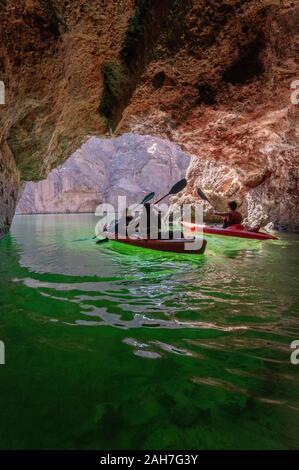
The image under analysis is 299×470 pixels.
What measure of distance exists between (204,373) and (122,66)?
7003 mm

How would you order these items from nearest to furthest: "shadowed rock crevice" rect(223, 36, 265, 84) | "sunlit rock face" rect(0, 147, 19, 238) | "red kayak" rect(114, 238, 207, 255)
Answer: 1. "shadowed rock crevice" rect(223, 36, 265, 84)
2. "red kayak" rect(114, 238, 207, 255)
3. "sunlit rock face" rect(0, 147, 19, 238)

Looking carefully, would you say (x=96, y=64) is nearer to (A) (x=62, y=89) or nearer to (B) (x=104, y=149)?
(A) (x=62, y=89)

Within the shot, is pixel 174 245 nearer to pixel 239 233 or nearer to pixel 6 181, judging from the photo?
pixel 239 233

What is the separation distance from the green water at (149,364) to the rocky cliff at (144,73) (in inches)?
170

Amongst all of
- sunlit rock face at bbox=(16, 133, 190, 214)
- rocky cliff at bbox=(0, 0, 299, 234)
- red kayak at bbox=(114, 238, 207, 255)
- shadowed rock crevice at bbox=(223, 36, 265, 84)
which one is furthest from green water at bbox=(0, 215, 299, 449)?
sunlit rock face at bbox=(16, 133, 190, 214)

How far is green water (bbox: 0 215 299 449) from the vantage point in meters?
1.60

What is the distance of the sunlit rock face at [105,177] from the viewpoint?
5209 centimetres

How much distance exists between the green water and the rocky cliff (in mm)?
4324

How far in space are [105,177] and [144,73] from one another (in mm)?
49401

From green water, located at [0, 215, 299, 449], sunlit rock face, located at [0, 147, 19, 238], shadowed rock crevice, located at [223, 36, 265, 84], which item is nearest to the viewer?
green water, located at [0, 215, 299, 449]

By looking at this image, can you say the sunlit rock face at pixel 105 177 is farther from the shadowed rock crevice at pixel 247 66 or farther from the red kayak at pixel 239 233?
the shadowed rock crevice at pixel 247 66

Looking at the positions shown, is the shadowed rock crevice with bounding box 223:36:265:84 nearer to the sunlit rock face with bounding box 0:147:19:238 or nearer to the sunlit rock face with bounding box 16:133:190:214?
the sunlit rock face with bounding box 0:147:19:238

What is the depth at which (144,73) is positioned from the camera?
6918mm
